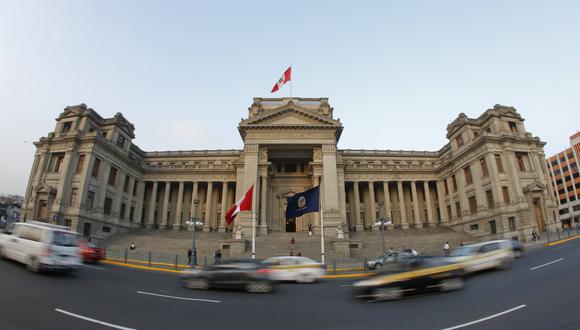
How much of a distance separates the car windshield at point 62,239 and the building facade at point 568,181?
106180mm

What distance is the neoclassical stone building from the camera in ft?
128

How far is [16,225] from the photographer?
578 inches

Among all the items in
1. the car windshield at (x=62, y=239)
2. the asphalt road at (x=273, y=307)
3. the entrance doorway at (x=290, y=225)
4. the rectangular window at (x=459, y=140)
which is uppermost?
the rectangular window at (x=459, y=140)

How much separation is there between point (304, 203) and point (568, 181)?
9970 centimetres


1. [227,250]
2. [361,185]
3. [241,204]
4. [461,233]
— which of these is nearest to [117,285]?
Result: [241,204]

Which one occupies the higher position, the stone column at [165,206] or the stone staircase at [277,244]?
the stone column at [165,206]

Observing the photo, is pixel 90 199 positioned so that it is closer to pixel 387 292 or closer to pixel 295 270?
pixel 295 270

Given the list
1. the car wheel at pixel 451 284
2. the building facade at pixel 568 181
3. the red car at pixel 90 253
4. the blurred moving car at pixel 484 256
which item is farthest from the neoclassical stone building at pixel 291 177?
the building facade at pixel 568 181

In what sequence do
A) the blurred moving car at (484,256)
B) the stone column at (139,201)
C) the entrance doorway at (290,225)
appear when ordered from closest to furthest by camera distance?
1. the blurred moving car at (484,256)
2. the entrance doorway at (290,225)
3. the stone column at (139,201)

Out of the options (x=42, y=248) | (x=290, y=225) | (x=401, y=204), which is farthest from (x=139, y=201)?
(x=401, y=204)

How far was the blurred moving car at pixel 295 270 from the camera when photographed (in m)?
17.1

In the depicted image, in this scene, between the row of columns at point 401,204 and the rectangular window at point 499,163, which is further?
the row of columns at point 401,204

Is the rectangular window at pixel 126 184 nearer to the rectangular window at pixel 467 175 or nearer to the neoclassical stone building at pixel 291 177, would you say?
the neoclassical stone building at pixel 291 177

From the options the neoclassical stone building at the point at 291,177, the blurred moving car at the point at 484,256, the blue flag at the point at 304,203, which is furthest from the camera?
the neoclassical stone building at the point at 291,177
